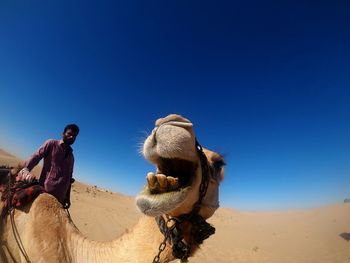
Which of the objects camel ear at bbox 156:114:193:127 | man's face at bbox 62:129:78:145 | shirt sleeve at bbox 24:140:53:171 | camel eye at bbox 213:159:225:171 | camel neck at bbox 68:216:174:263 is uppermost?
man's face at bbox 62:129:78:145

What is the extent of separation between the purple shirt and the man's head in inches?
3.7

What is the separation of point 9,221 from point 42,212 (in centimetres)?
52

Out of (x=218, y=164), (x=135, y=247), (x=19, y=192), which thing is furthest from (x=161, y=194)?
(x=19, y=192)

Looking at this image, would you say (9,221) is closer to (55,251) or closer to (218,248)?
(55,251)

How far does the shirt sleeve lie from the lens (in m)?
3.72

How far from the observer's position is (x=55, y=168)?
4066mm

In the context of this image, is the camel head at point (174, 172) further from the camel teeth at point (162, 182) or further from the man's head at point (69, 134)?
the man's head at point (69, 134)

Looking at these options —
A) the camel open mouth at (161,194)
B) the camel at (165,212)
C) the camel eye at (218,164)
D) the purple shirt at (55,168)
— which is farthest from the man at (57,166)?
the camel open mouth at (161,194)

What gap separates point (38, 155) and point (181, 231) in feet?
8.75

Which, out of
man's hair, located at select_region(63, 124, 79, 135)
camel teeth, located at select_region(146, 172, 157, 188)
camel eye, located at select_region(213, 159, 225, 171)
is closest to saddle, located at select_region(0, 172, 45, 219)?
man's hair, located at select_region(63, 124, 79, 135)

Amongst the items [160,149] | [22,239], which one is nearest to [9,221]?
[22,239]

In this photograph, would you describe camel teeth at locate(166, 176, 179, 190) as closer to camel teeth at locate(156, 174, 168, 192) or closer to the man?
camel teeth at locate(156, 174, 168, 192)

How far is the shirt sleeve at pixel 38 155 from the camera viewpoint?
3725 millimetres

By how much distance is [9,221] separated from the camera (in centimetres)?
304
